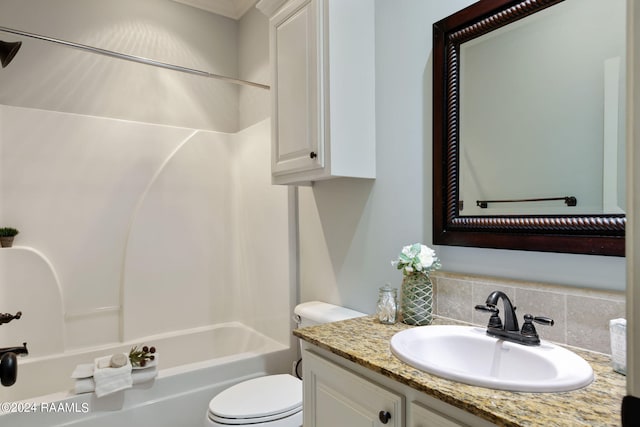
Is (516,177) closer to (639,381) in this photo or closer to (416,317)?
(416,317)

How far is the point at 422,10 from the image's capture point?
153 cm

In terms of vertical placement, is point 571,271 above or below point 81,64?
below

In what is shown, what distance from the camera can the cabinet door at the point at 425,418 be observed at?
33.3 inches

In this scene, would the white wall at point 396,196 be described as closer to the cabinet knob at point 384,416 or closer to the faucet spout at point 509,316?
the faucet spout at point 509,316

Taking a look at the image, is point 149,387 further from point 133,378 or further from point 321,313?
point 321,313

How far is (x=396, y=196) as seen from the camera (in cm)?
165

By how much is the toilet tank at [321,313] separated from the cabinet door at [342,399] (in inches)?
20.5

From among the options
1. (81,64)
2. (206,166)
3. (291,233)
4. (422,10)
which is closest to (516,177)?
(422,10)

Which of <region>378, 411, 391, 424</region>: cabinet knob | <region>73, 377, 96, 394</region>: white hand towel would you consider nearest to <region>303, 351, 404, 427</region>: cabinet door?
<region>378, 411, 391, 424</region>: cabinet knob

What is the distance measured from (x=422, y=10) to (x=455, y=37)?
24cm

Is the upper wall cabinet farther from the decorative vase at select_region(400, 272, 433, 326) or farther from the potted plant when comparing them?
the potted plant

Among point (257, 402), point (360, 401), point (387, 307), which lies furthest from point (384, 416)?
point (257, 402)

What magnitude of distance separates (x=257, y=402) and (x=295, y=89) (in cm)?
143

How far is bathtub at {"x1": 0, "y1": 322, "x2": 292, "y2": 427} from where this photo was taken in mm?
1672
